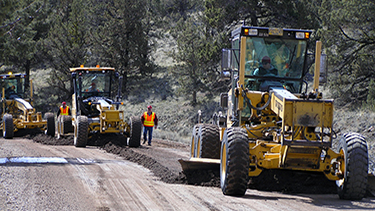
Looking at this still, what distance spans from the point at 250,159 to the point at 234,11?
20154mm

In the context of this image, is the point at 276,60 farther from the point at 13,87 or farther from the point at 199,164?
the point at 13,87

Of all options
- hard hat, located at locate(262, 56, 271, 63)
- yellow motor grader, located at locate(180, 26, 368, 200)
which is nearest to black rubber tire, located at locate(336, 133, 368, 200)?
yellow motor grader, located at locate(180, 26, 368, 200)

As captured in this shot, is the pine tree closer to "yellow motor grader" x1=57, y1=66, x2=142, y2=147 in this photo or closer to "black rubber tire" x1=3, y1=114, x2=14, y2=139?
"yellow motor grader" x1=57, y1=66, x2=142, y2=147

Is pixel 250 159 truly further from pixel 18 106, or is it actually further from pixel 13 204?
pixel 18 106

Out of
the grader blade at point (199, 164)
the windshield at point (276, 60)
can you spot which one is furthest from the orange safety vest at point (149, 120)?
the windshield at point (276, 60)

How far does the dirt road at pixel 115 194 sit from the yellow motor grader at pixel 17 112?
1029 cm

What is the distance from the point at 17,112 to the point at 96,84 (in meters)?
7.76

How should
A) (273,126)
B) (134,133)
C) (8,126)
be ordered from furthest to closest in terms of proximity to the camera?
(8,126) < (134,133) < (273,126)

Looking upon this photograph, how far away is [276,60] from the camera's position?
31.6ft

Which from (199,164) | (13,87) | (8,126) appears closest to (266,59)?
(199,164)

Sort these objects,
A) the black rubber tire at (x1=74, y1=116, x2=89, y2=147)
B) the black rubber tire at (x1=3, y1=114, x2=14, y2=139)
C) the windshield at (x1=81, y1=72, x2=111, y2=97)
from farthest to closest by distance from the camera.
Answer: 1. the black rubber tire at (x1=3, y1=114, x2=14, y2=139)
2. the windshield at (x1=81, y1=72, x2=111, y2=97)
3. the black rubber tire at (x1=74, y1=116, x2=89, y2=147)

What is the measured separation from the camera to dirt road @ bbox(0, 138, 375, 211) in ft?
23.6

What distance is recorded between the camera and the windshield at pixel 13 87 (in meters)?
24.6

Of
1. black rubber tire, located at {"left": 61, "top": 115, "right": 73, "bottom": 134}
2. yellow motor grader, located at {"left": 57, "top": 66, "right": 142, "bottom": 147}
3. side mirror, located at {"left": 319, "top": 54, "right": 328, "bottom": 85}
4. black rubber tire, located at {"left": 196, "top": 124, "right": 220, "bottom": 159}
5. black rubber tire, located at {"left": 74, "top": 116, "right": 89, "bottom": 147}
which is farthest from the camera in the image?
black rubber tire, located at {"left": 61, "top": 115, "right": 73, "bottom": 134}
